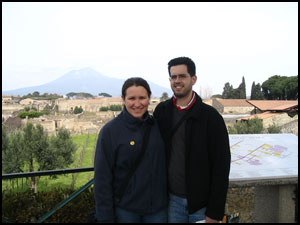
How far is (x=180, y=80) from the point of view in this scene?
1714 mm

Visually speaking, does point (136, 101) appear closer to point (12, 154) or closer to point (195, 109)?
point (195, 109)

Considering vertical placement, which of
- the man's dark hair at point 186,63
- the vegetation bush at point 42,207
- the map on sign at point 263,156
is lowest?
the vegetation bush at point 42,207

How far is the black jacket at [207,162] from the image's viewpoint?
1.63 metres

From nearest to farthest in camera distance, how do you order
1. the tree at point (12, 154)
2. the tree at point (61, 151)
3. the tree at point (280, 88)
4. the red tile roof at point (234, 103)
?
the tree at point (12, 154) < the tree at point (61, 151) < the tree at point (280, 88) < the red tile roof at point (234, 103)

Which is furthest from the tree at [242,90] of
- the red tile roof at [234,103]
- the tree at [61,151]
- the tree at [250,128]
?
the tree at [61,151]

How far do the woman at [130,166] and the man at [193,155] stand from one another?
0.11 metres

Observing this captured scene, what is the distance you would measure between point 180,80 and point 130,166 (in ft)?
2.31

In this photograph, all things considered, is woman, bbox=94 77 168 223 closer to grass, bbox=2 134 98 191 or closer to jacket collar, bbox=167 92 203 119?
jacket collar, bbox=167 92 203 119

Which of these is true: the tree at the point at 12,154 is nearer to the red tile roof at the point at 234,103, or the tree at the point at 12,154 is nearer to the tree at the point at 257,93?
the red tile roof at the point at 234,103

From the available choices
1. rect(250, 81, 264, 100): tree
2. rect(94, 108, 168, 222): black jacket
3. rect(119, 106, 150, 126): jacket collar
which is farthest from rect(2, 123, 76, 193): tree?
rect(250, 81, 264, 100): tree

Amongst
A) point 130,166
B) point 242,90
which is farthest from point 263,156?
point 242,90

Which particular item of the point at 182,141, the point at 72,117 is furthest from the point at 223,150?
the point at 72,117

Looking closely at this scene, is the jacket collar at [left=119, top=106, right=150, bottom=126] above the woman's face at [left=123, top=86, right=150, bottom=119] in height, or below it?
below

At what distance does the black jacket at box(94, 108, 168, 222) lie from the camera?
1572 mm
